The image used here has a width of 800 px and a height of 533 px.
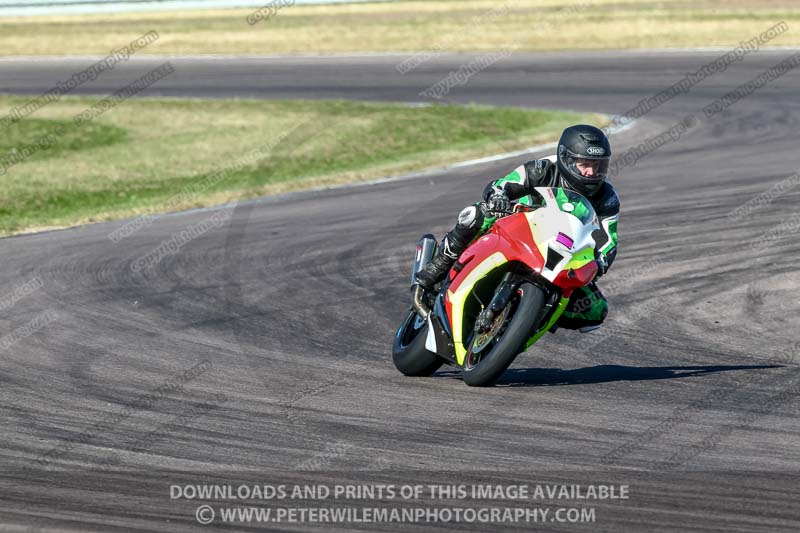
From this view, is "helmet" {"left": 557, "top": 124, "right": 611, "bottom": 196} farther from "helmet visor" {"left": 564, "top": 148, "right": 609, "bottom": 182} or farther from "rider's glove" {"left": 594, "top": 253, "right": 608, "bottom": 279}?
"rider's glove" {"left": 594, "top": 253, "right": 608, "bottom": 279}

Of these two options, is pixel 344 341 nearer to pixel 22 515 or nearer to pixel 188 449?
pixel 188 449

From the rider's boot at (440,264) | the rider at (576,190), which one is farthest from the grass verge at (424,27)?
the rider at (576,190)

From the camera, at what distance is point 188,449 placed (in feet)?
20.6

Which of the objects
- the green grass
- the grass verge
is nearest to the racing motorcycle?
the green grass

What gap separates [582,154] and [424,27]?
29.3 meters

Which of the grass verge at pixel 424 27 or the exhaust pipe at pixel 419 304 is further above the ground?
the exhaust pipe at pixel 419 304

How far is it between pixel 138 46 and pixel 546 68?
1303 cm

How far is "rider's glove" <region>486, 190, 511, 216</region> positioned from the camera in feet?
26.2

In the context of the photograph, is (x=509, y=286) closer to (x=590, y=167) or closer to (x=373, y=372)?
(x=590, y=167)

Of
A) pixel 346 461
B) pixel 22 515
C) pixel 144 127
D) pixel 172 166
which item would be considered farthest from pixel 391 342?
pixel 144 127

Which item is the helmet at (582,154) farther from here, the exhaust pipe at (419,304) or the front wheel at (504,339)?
the exhaust pipe at (419,304)

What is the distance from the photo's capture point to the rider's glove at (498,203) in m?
7.98

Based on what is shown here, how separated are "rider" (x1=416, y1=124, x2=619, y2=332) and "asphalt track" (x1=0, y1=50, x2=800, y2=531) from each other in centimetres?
58

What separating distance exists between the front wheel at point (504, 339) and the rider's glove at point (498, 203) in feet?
2.00
